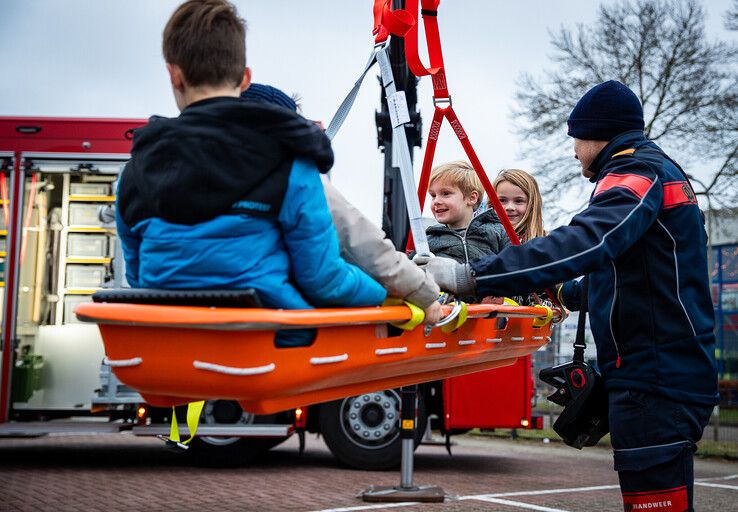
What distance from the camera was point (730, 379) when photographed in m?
14.7

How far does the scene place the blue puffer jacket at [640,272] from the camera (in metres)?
2.73

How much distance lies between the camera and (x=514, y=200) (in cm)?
508

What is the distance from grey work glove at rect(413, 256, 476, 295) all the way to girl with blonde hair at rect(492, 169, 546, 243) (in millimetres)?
1972

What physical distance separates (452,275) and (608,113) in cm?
79

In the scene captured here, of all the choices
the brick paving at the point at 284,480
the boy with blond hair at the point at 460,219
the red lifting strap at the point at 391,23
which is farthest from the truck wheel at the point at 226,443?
the red lifting strap at the point at 391,23

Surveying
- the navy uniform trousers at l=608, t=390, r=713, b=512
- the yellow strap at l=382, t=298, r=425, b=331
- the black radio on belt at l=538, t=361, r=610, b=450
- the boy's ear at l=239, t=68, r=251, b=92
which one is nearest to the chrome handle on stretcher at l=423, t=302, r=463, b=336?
the yellow strap at l=382, t=298, r=425, b=331

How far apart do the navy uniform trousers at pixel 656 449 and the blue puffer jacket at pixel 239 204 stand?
985mm

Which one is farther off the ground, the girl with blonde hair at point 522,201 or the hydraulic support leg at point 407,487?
the girl with blonde hair at point 522,201

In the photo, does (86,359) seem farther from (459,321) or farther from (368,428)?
(459,321)

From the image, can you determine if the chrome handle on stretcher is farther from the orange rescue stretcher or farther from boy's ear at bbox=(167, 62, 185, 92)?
boy's ear at bbox=(167, 62, 185, 92)

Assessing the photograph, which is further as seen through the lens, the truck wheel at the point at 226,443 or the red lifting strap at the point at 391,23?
the truck wheel at the point at 226,443

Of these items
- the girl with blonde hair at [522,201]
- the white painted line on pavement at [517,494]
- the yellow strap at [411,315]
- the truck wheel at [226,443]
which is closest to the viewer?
the yellow strap at [411,315]

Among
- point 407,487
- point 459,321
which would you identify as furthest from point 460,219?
point 407,487

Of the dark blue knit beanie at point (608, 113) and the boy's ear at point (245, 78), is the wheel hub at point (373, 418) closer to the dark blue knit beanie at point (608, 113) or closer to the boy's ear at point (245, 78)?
the dark blue knit beanie at point (608, 113)
